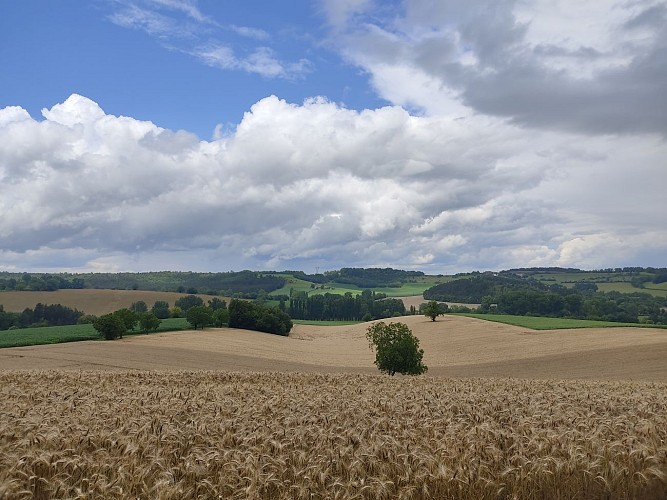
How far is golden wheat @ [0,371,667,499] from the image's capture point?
644cm

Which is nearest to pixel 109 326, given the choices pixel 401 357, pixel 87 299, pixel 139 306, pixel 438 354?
pixel 438 354

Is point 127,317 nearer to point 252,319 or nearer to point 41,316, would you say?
point 252,319

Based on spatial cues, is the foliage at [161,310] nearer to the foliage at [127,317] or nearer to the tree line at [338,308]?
the foliage at [127,317]

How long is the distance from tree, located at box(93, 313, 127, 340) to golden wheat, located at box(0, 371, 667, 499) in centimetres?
6532

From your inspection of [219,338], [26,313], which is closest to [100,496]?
[219,338]

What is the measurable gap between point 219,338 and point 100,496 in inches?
2936

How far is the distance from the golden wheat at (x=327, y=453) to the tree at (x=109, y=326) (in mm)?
65322

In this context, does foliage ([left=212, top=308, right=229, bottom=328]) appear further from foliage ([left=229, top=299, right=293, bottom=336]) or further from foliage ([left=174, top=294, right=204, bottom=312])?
foliage ([left=174, top=294, right=204, bottom=312])

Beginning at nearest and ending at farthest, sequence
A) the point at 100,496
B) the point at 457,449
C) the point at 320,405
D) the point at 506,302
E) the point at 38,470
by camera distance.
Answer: the point at 100,496 → the point at 38,470 → the point at 457,449 → the point at 320,405 → the point at 506,302

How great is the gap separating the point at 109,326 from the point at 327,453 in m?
71.8

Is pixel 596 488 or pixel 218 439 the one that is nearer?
pixel 596 488

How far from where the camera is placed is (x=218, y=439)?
8227 millimetres

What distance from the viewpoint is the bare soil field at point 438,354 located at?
143 ft

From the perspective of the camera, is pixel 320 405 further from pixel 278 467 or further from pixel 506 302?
pixel 506 302
